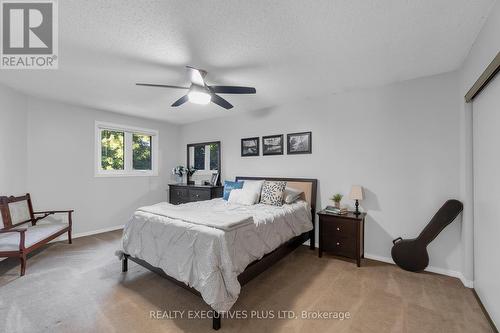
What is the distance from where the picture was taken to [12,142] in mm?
3307

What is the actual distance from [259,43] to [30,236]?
3.87 metres

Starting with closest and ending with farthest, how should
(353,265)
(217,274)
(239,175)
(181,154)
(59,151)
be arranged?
(217,274)
(353,265)
(59,151)
(239,175)
(181,154)

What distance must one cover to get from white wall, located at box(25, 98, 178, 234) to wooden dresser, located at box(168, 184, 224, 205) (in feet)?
2.39

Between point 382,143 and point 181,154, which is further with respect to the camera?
point 181,154

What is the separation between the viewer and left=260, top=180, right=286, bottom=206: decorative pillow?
341 cm

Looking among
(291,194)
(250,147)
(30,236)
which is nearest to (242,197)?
(291,194)

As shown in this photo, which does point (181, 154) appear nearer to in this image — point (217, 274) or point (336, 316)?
point (217, 274)

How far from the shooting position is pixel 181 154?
6.00 m

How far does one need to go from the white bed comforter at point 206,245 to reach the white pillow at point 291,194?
52 centimetres

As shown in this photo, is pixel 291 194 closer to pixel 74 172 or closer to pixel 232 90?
pixel 232 90

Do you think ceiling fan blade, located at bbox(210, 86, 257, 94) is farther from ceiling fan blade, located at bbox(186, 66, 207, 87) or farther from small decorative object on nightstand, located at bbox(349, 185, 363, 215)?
small decorative object on nightstand, located at bbox(349, 185, 363, 215)

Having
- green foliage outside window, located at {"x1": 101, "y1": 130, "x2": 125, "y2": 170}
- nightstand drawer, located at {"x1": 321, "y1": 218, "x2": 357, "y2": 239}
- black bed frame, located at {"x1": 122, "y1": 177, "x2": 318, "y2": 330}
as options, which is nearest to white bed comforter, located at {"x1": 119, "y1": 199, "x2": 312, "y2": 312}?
black bed frame, located at {"x1": 122, "y1": 177, "x2": 318, "y2": 330}

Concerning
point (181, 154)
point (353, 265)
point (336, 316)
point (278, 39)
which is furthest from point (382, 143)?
point (181, 154)

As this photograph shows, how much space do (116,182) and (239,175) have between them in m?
2.75
